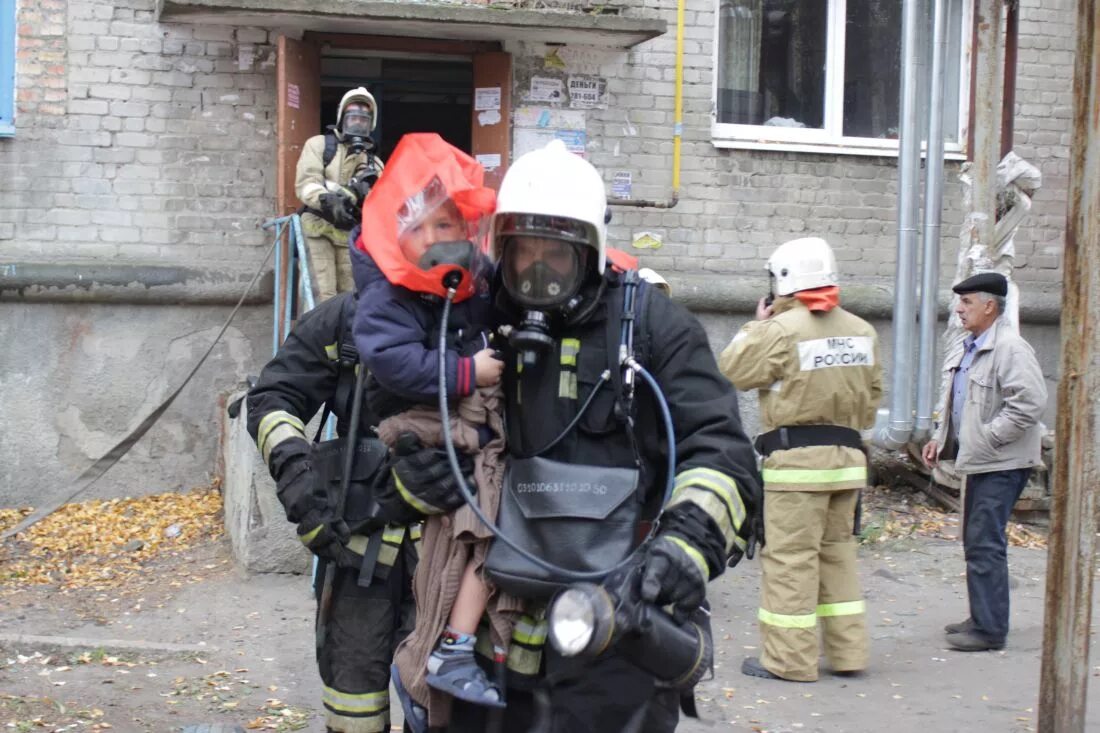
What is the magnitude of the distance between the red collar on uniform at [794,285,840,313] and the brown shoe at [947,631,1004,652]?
6.21 feet

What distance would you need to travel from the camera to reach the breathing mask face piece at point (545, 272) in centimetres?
297

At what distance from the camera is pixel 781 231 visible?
993cm

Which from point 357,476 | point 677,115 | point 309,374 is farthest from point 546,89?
point 357,476

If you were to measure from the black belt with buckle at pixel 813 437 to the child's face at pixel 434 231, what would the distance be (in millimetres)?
3031

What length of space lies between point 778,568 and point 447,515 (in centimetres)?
316

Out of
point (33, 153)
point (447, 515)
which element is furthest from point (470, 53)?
point (447, 515)

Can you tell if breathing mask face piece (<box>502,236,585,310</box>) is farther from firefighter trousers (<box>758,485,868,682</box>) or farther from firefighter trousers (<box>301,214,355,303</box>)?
firefighter trousers (<box>301,214,355,303</box>)

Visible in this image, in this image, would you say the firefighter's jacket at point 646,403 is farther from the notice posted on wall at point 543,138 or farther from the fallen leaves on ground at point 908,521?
the notice posted on wall at point 543,138

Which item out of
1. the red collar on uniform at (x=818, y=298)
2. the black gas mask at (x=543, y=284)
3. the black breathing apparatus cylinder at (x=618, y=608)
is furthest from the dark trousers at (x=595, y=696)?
the red collar on uniform at (x=818, y=298)

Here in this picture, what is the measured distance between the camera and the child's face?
3.28 m

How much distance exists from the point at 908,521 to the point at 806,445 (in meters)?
3.41

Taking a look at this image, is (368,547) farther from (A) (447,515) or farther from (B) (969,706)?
(B) (969,706)

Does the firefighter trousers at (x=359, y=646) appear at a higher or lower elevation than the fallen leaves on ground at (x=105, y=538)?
higher

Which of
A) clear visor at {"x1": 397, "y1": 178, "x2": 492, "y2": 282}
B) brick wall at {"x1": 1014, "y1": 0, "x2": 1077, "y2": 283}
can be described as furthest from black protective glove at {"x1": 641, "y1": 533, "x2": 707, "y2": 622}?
brick wall at {"x1": 1014, "y1": 0, "x2": 1077, "y2": 283}
